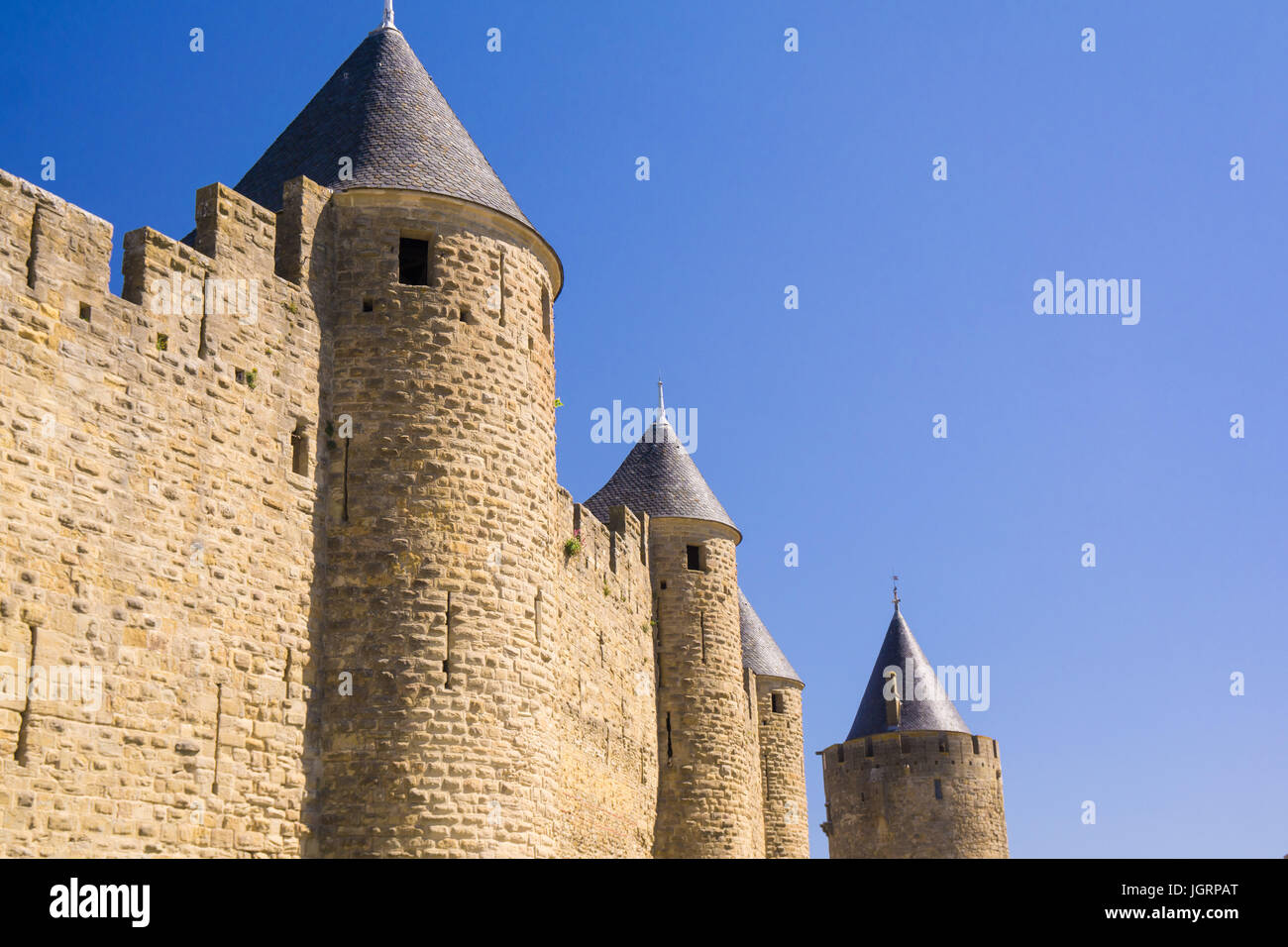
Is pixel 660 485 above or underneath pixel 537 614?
above

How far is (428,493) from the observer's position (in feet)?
47.6

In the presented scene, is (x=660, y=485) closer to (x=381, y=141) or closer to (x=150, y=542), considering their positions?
(x=381, y=141)

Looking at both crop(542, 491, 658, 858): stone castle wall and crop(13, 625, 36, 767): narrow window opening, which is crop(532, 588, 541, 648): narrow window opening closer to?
crop(542, 491, 658, 858): stone castle wall

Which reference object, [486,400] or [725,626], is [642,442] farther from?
[486,400]

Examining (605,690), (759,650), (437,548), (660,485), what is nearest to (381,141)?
(437,548)

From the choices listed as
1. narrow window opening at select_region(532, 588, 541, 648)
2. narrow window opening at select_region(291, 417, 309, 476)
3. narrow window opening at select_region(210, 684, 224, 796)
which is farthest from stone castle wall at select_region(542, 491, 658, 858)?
narrow window opening at select_region(210, 684, 224, 796)

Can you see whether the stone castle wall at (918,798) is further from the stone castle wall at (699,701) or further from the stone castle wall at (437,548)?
the stone castle wall at (437,548)

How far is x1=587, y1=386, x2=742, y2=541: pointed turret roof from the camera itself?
1006 inches

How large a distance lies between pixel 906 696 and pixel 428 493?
84.0 feet
